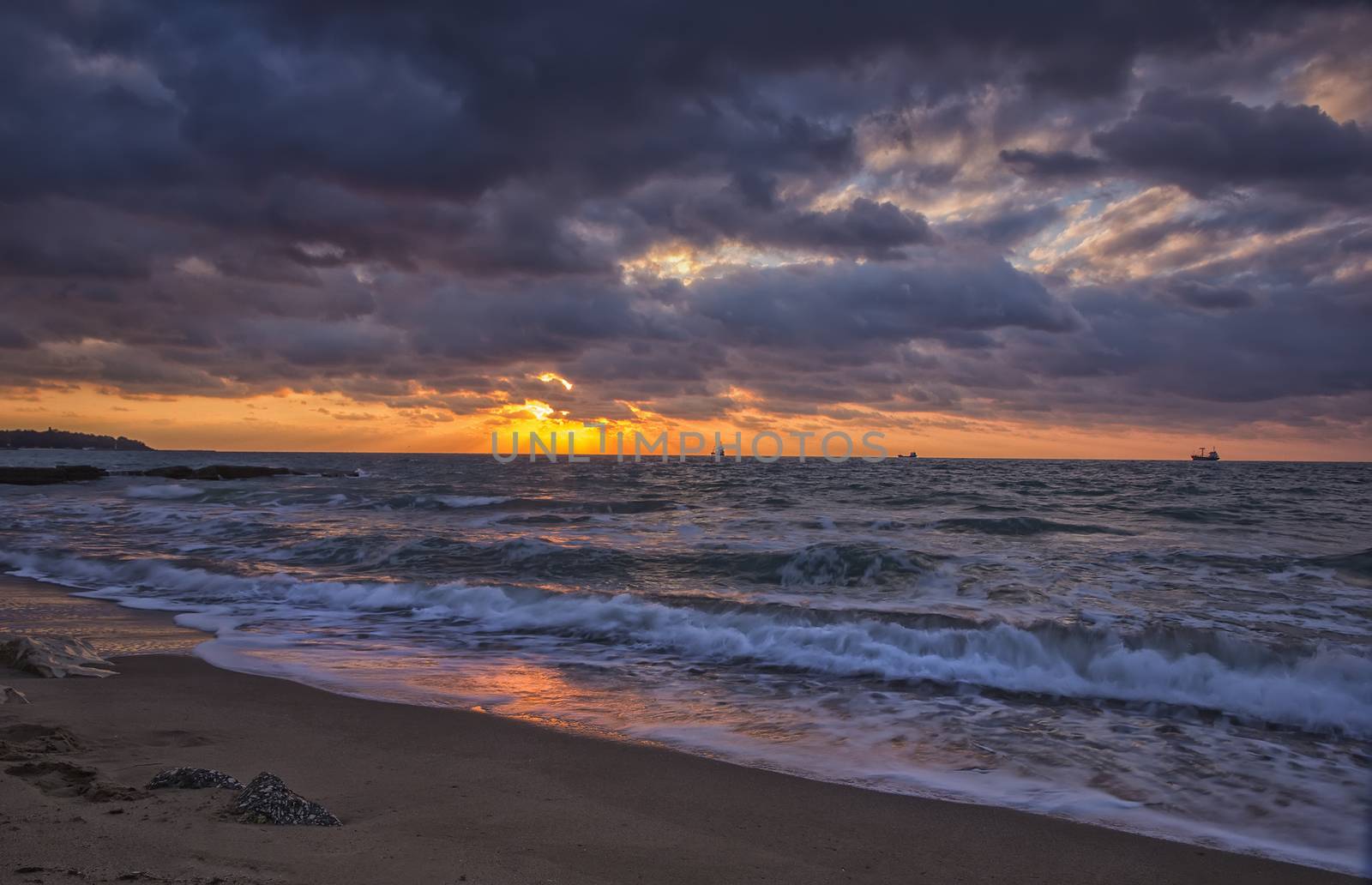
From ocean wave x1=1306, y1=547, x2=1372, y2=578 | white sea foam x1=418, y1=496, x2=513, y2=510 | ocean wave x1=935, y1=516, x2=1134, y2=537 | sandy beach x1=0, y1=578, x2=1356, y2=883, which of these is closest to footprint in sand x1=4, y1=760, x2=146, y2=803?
sandy beach x1=0, y1=578, x2=1356, y2=883

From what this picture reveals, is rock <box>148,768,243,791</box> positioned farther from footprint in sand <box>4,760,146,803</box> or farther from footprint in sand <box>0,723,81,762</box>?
footprint in sand <box>0,723,81,762</box>

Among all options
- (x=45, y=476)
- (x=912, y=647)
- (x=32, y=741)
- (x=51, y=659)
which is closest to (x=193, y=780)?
(x=32, y=741)

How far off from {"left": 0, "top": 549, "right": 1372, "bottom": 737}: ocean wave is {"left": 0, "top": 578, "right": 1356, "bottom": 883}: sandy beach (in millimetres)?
3438

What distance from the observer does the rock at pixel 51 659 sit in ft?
22.3

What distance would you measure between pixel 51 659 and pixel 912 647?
A: 327 inches

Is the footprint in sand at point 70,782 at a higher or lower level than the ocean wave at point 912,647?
higher

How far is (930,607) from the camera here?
10875 mm

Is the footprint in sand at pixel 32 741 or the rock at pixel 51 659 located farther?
the rock at pixel 51 659

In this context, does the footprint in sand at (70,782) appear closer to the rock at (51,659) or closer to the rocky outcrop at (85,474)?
the rock at (51,659)

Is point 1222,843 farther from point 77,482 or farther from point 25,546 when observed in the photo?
point 77,482

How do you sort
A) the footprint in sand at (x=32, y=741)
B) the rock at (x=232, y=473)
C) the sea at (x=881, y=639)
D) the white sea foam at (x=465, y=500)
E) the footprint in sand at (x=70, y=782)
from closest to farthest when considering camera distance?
the footprint in sand at (x=70, y=782) < the footprint in sand at (x=32, y=741) < the sea at (x=881, y=639) < the white sea foam at (x=465, y=500) < the rock at (x=232, y=473)

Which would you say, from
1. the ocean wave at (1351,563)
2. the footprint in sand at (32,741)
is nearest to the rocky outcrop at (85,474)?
the footprint in sand at (32,741)

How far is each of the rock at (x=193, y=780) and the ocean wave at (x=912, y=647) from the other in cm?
533

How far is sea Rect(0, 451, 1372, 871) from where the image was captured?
208 inches
